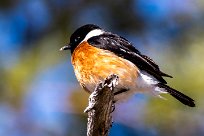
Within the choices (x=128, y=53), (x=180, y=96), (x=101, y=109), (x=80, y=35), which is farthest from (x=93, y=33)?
(x=101, y=109)

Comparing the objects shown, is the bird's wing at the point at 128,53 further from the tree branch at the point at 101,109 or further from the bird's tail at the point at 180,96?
the tree branch at the point at 101,109

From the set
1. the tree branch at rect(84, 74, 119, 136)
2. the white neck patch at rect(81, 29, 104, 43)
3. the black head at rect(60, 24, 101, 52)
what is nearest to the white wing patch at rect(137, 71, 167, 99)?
the white neck patch at rect(81, 29, 104, 43)

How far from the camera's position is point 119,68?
213 inches

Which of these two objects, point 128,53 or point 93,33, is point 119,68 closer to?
point 128,53

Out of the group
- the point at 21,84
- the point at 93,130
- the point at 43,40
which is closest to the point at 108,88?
the point at 93,130

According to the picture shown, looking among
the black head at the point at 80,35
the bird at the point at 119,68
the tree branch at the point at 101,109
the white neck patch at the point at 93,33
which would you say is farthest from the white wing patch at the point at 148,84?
the tree branch at the point at 101,109

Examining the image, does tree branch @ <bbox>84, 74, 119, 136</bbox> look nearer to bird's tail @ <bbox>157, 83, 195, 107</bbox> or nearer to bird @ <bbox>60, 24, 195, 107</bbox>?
bird @ <bbox>60, 24, 195, 107</bbox>

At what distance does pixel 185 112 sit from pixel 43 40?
6.87ft

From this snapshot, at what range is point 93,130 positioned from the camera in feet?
13.0

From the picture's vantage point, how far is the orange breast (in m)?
5.37

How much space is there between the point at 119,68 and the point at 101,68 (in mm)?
153

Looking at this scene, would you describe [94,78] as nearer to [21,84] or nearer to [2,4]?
[21,84]

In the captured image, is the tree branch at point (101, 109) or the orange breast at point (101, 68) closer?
the tree branch at point (101, 109)

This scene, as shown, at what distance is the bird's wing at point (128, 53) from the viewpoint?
551cm
